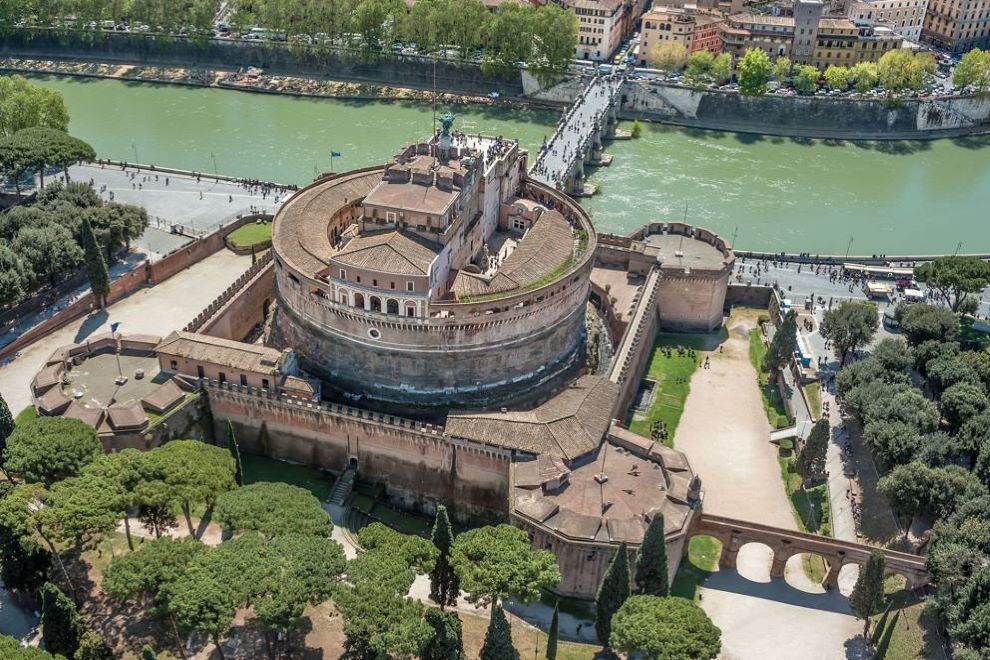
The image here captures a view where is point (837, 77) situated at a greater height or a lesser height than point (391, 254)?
greater

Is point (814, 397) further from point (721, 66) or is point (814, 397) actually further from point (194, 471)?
point (721, 66)

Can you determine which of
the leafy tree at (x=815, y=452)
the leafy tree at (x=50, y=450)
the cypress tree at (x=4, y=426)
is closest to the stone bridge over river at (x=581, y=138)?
the leafy tree at (x=815, y=452)

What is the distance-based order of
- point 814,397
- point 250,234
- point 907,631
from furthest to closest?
point 250,234, point 814,397, point 907,631

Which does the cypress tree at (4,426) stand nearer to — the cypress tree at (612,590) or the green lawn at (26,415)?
the green lawn at (26,415)

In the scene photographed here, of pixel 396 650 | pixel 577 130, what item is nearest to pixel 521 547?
pixel 396 650

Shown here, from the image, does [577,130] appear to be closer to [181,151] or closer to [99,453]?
[181,151]

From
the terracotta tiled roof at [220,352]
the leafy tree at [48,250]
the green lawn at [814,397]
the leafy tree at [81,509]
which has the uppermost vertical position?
the leafy tree at [48,250]

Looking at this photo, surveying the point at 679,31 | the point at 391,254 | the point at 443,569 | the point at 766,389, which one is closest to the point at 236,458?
the point at 391,254
